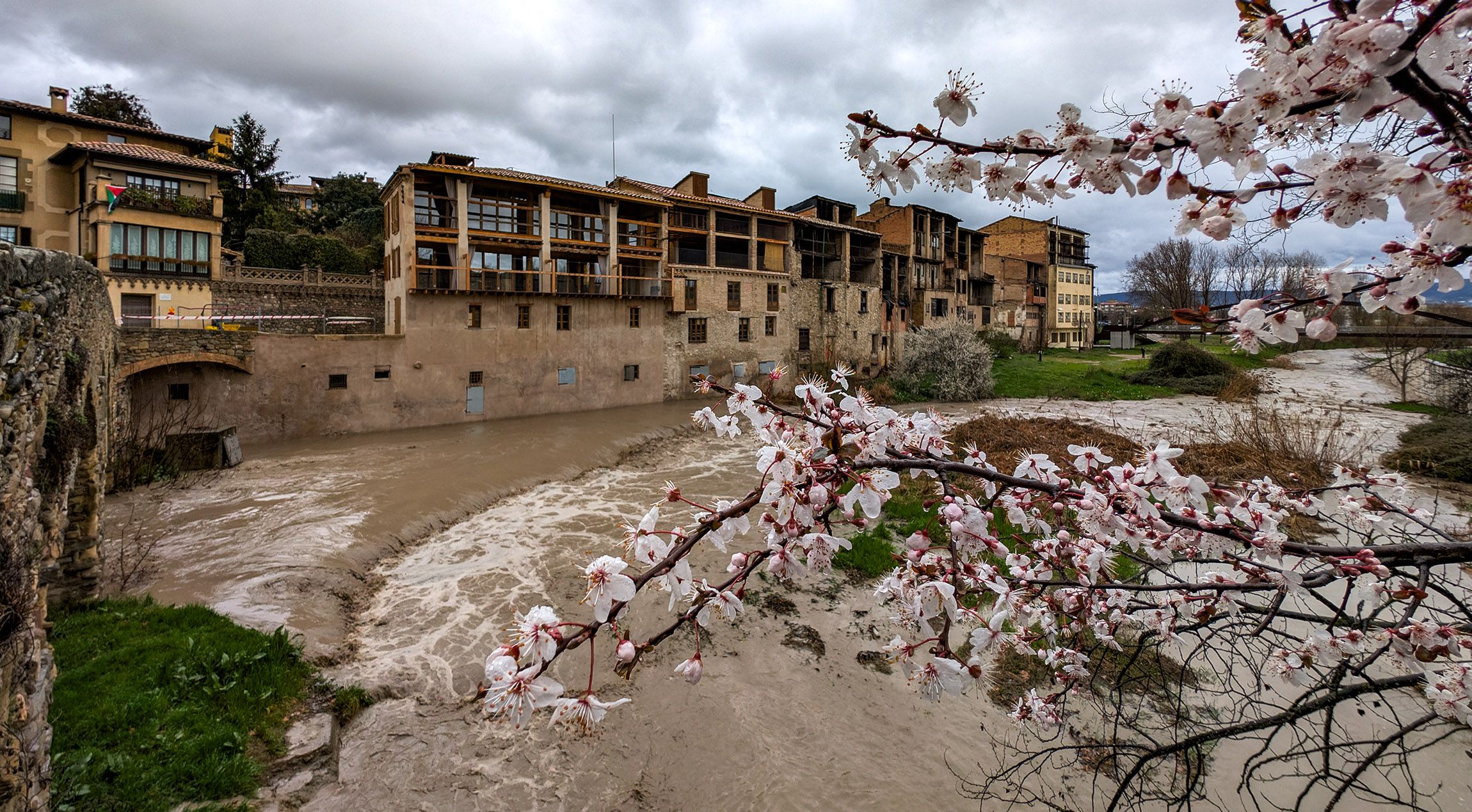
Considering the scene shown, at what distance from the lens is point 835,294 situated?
35.2 metres

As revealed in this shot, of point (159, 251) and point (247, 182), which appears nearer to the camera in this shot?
point (159, 251)

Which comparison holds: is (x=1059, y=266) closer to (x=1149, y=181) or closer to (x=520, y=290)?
(x=520, y=290)

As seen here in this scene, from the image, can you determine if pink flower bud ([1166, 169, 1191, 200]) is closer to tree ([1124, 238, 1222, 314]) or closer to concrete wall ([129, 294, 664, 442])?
concrete wall ([129, 294, 664, 442])

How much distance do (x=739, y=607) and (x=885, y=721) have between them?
5708 mm

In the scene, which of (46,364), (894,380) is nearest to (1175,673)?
(46,364)

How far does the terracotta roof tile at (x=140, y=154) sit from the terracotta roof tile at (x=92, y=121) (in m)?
0.68

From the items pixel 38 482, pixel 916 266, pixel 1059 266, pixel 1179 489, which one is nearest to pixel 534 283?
pixel 38 482

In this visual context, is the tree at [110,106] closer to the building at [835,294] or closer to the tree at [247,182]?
the tree at [247,182]

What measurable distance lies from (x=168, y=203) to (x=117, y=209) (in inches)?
60.9

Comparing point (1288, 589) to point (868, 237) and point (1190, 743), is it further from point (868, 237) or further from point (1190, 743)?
point (868, 237)

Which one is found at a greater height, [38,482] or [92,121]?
[92,121]

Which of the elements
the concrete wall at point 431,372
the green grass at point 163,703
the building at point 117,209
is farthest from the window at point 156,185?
the green grass at point 163,703

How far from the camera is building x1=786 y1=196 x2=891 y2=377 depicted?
34188 mm

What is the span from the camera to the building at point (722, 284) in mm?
29500
